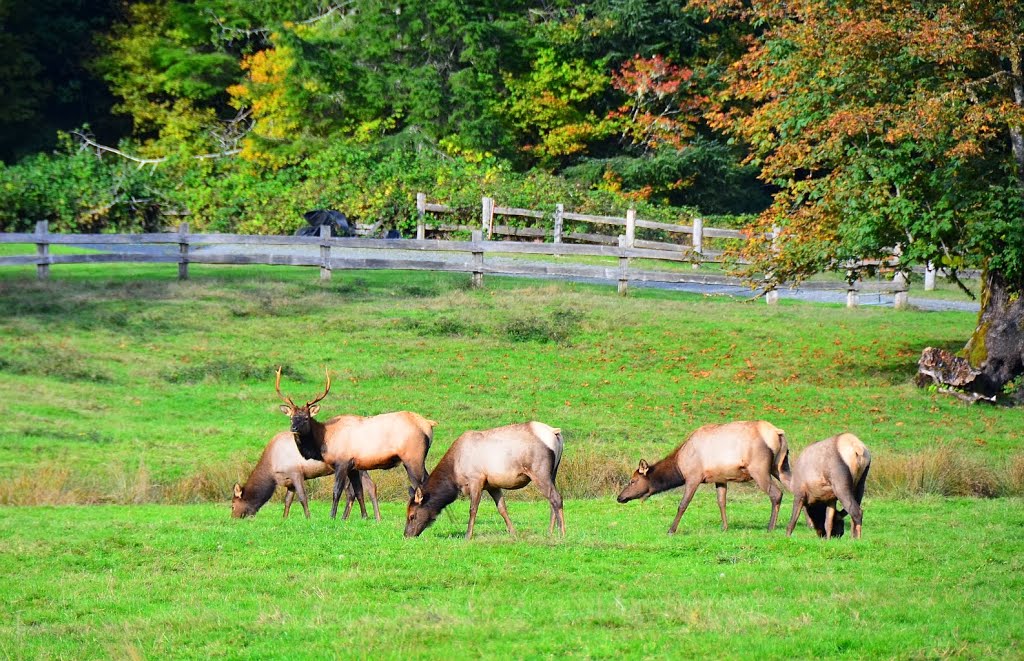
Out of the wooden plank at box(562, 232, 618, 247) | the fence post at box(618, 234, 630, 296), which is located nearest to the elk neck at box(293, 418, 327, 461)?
the fence post at box(618, 234, 630, 296)

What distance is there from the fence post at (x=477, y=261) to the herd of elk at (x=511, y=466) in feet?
60.7

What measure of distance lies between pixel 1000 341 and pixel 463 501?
12946 millimetres

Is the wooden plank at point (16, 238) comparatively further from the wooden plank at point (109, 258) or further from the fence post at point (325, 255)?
the fence post at point (325, 255)

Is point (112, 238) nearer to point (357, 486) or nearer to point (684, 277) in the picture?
point (684, 277)

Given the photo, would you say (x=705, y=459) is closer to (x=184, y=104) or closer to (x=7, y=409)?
(x=7, y=409)

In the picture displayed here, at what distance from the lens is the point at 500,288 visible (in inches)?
1348

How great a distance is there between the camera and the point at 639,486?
15117mm

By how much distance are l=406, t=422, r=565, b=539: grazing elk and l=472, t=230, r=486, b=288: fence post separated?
20.1 meters

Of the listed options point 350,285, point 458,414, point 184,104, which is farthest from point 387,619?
point 184,104

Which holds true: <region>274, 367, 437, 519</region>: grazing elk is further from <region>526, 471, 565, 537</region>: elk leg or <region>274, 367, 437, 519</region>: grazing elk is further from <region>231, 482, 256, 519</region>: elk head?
<region>526, 471, 565, 537</region>: elk leg

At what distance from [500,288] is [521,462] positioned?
2069 centimetres

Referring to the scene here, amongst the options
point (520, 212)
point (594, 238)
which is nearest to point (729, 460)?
point (594, 238)

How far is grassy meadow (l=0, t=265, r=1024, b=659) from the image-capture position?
1004cm

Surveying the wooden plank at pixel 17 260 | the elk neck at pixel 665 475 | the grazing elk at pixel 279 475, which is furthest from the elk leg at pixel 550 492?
the wooden plank at pixel 17 260
